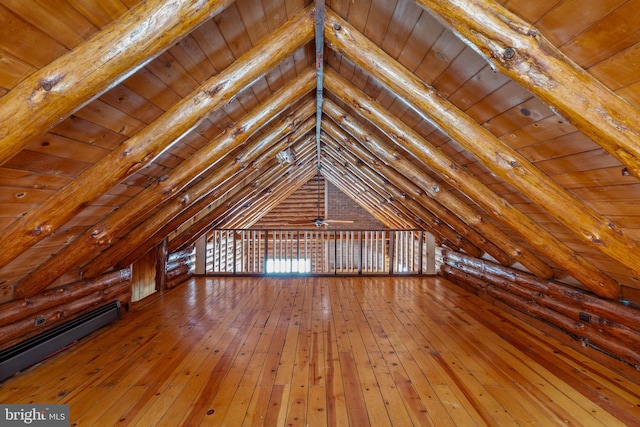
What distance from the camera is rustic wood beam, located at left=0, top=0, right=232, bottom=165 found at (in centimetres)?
145

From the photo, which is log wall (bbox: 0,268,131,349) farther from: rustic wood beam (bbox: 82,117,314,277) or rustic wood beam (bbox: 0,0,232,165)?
rustic wood beam (bbox: 0,0,232,165)

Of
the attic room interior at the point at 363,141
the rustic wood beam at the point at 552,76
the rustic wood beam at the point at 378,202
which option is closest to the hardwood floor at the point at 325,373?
the attic room interior at the point at 363,141

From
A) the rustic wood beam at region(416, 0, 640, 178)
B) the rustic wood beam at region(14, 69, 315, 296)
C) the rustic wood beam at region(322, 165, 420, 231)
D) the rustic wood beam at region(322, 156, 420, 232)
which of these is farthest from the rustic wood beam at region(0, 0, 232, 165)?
the rustic wood beam at region(322, 165, 420, 231)

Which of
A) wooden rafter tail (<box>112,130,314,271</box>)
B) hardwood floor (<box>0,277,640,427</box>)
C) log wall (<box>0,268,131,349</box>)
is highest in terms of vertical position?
wooden rafter tail (<box>112,130,314,271</box>)

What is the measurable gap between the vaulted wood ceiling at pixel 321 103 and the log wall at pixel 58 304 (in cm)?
16

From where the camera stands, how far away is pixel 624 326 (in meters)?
2.89

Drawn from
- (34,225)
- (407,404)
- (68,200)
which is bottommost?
(407,404)

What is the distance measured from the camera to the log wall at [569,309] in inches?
113

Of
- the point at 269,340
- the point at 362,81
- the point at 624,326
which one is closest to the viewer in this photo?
the point at 624,326

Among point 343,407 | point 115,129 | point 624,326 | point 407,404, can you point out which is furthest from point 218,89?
point 624,326

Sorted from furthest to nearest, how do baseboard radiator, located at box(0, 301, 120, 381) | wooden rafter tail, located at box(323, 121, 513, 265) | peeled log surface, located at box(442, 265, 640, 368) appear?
wooden rafter tail, located at box(323, 121, 513, 265) < peeled log surface, located at box(442, 265, 640, 368) < baseboard radiator, located at box(0, 301, 120, 381)

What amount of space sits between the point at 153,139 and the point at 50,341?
2.45m

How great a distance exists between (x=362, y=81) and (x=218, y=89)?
1542 mm

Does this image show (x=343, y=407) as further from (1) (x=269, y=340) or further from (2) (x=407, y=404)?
(1) (x=269, y=340)
